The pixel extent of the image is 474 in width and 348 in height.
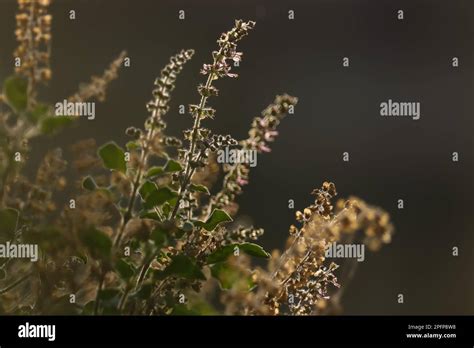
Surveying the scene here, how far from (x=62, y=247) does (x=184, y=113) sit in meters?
0.66

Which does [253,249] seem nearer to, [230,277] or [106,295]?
[230,277]

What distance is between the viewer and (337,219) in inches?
35.0

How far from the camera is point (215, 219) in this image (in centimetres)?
88

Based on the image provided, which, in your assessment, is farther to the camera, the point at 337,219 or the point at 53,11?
the point at 53,11

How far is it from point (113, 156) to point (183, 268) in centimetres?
18

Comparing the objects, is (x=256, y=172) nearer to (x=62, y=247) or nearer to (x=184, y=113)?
(x=184, y=113)

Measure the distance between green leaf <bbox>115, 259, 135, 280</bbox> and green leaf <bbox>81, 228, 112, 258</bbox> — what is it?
23 millimetres

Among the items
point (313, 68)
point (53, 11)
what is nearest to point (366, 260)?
point (313, 68)

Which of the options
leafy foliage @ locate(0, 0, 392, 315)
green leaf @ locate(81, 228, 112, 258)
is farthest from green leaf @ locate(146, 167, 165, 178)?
green leaf @ locate(81, 228, 112, 258)

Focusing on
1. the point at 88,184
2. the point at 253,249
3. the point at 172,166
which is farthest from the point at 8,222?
the point at 253,249

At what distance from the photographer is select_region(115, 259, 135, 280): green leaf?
78cm

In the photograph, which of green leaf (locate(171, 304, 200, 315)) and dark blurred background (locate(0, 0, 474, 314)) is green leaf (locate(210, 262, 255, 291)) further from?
dark blurred background (locate(0, 0, 474, 314))

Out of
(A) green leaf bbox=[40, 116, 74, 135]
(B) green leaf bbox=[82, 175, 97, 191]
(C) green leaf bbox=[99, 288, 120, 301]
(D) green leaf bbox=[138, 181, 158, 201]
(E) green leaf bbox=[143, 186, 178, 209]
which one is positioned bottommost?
(C) green leaf bbox=[99, 288, 120, 301]

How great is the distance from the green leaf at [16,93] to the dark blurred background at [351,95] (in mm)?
586
